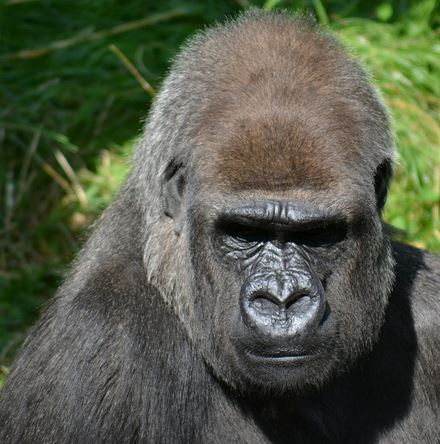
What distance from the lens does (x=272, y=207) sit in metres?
5.14

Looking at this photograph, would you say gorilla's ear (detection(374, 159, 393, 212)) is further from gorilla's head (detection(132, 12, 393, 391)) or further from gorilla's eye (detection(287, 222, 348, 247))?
gorilla's eye (detection(287, 222, 348, 247))

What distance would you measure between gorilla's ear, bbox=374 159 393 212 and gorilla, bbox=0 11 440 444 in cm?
1

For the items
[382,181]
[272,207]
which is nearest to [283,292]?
[272,207]

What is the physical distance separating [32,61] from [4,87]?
367 mm

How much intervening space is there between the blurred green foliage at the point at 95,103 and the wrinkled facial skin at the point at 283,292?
11.2 feet

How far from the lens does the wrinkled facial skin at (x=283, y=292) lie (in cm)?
509

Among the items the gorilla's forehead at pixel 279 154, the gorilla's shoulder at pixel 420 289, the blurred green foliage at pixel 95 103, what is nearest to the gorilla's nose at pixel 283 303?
the gorilla's forehead at pixel 279 154

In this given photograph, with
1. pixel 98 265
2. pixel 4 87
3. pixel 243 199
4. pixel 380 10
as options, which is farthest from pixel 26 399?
pixel 380 10

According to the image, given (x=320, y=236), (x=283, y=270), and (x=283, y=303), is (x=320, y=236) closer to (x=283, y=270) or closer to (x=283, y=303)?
(x=283, y=270)

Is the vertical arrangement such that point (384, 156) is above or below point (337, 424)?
above

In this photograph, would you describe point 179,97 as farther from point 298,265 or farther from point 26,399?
point 26,399

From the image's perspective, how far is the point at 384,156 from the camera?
219 inches

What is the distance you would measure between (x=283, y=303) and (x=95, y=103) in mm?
5116

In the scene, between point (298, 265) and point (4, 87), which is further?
point (4, 87)
